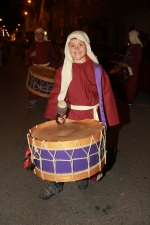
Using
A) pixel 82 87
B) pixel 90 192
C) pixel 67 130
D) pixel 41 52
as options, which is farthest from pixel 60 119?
pixel 41 52

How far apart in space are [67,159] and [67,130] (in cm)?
38

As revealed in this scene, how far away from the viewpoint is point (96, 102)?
3.06 meters

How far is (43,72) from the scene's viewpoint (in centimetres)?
591

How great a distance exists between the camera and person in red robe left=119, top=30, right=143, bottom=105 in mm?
7332

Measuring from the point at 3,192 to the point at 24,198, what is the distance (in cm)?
31

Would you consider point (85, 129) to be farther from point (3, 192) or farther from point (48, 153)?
point (3, 192)

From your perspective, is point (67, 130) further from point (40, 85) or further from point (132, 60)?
point (132, 60)

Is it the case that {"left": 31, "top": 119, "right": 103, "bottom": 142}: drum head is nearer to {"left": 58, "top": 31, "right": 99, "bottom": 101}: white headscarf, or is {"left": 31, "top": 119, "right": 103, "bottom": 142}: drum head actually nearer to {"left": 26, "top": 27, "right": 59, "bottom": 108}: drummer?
{"left": 58, "top": 31, "right": 99, "bottom": 101}: white headscarf

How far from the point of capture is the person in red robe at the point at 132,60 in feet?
24.1

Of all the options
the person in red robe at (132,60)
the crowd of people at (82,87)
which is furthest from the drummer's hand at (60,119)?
the person in red robe at (132,60)

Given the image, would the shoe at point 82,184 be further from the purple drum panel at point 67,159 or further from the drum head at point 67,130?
the purple drum panel at point 67,159

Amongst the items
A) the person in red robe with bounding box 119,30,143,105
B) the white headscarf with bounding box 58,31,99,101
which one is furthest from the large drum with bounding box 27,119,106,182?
the person in red robe with bounding box 119,30,143,105

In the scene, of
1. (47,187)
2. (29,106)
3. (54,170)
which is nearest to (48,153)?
(54,170)

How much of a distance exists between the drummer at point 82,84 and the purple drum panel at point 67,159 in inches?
22.1
